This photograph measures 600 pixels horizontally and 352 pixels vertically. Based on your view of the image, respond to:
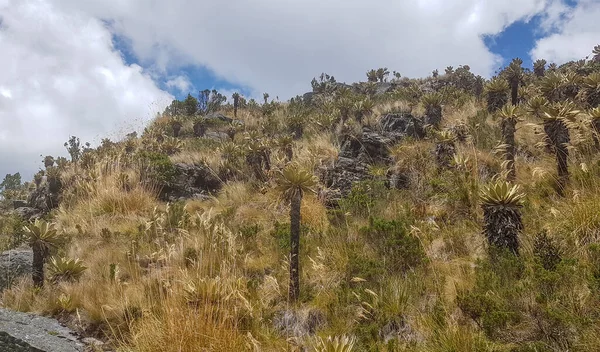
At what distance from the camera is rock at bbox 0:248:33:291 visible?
672 centimetres

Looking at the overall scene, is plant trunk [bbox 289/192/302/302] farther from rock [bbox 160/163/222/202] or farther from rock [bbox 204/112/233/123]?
rock [bbox 204/112/233/123]

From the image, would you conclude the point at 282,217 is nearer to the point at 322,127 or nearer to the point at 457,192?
the point at 457,192

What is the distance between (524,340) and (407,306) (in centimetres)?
120

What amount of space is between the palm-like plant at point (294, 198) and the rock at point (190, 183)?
6.80 m

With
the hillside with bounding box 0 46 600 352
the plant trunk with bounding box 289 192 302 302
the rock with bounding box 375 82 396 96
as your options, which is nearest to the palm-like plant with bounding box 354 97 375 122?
the hillside with bounding box 0 46 600 352

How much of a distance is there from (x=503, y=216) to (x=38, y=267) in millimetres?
7289

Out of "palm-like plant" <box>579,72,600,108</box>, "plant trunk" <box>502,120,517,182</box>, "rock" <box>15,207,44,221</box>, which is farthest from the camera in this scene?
"rock" <box>15,207,44,221</box>

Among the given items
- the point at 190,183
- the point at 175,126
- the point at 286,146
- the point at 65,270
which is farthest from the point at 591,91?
the point at 175,126

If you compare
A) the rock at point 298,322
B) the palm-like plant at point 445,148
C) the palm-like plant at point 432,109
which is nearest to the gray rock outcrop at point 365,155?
the palm-like plant at point 432,109

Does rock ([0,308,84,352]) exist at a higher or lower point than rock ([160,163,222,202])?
lower

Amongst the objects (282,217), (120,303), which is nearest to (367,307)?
(120,303)

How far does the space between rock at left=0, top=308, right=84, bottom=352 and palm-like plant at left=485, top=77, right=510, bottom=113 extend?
13876 mm

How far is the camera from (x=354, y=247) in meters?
6.01

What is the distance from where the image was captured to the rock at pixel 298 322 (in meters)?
4.66
